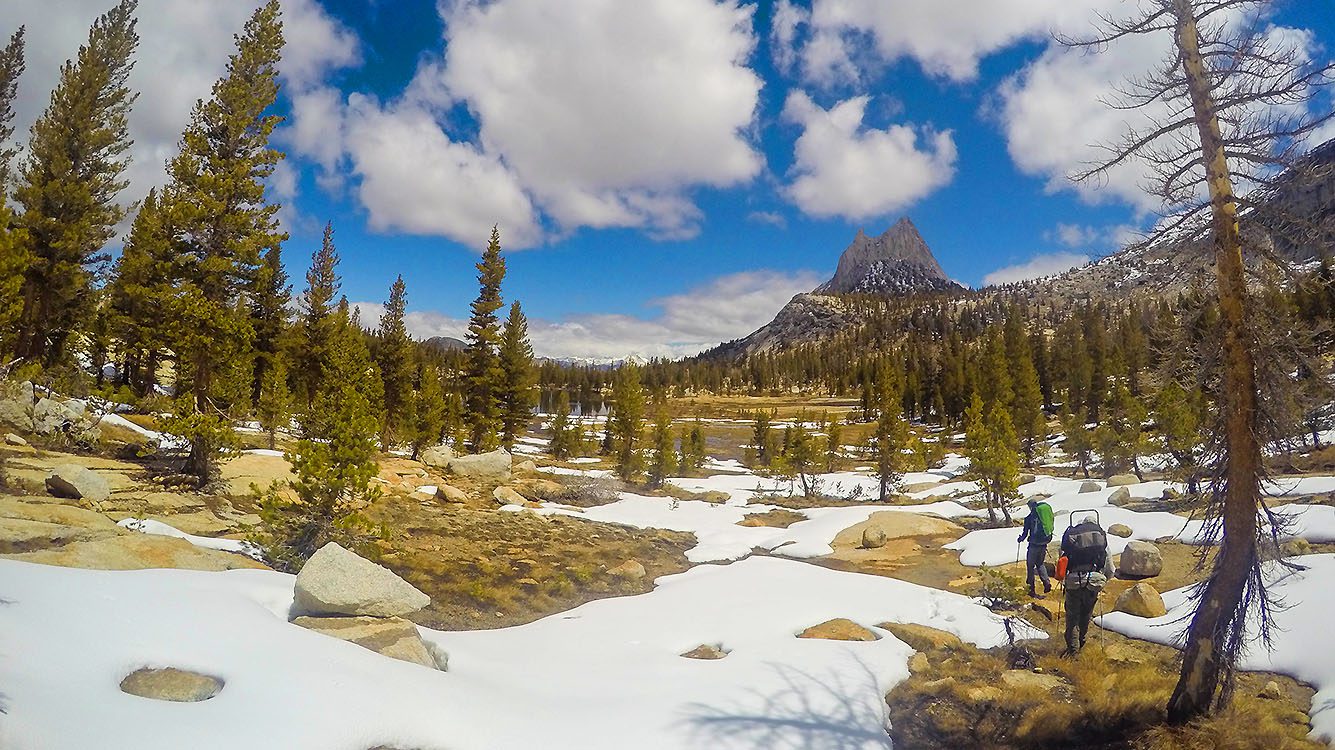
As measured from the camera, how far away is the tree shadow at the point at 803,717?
268 inches

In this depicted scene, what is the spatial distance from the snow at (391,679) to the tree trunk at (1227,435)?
3.87 m

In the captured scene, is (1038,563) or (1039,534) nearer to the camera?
(1038,563)

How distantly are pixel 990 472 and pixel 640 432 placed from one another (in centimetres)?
2713

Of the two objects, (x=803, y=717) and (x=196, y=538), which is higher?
(x=196, y=538)

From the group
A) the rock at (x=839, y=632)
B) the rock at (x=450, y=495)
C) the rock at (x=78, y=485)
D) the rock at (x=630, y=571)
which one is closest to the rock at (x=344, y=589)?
the rock at (x=839, y=632)

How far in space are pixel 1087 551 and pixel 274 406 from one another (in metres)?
32.4

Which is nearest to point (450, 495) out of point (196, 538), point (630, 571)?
point (630, 571)

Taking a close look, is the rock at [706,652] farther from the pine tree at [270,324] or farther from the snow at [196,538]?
the pine tree at [270,324]

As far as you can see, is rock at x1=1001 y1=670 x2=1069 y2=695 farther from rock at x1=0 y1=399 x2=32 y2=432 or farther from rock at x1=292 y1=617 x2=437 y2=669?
rock at x1=0 y1=399 x2=32 y2=432

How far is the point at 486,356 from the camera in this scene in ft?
129

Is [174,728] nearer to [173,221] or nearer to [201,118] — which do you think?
[173,221]

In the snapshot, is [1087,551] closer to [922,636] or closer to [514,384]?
[922,636]

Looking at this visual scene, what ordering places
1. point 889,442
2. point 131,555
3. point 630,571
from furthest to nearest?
point 889,442
point 630,571
point 131,555

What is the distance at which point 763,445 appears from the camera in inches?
2635
